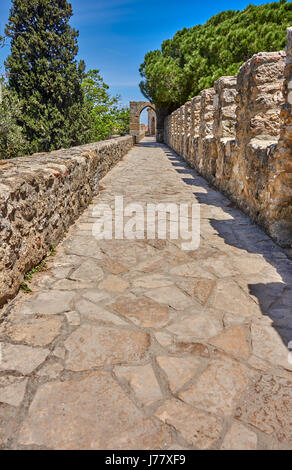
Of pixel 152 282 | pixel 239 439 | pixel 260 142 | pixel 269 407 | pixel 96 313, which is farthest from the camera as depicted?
pixel 260 142

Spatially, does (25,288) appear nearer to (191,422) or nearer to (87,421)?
(87,421)

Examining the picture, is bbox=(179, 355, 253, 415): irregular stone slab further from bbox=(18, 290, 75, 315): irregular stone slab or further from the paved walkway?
bbox=(18, 290, 75, 315): irregular stone slab

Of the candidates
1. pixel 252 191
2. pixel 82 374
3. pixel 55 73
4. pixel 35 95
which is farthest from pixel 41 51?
pixel 82 374

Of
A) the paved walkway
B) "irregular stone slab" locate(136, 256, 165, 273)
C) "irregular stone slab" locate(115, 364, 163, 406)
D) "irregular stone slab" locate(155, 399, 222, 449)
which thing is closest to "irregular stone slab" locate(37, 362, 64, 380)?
the paved walkway

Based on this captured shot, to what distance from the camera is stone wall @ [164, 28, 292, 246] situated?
10.5ft

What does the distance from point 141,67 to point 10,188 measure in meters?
23.7

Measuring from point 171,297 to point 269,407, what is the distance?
1.05m

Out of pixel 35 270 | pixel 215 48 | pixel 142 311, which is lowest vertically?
pixel 142 311

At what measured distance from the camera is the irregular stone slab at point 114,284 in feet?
8.04

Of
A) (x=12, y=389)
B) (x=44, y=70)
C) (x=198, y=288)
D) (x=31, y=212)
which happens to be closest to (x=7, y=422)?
(x=12, y=389)

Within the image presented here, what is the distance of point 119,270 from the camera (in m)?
2.78

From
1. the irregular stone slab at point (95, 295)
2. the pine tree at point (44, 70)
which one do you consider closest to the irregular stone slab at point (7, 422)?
the irregular stone slab at point (95, 295)

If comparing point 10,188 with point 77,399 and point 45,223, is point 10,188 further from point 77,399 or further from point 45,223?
point 77,399

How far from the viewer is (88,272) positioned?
2.73 meters
